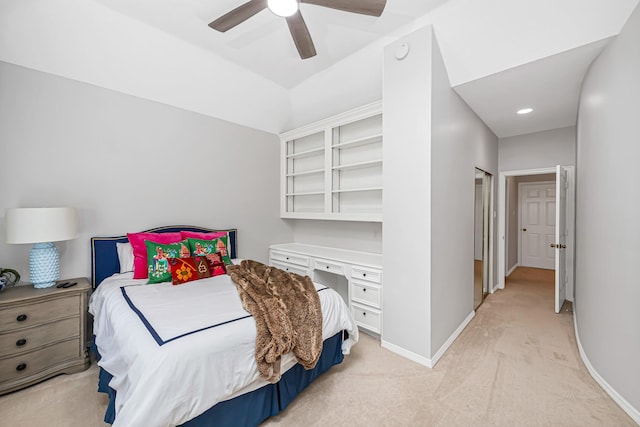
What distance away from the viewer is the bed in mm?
1275

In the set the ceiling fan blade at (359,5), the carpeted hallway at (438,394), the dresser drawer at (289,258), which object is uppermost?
the ceiling fan blade at (359,5)

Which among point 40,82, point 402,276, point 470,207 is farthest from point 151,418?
point 470,207

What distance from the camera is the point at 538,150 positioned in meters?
4.22

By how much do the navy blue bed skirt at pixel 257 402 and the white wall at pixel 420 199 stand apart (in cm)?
81

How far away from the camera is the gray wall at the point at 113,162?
7.62 ft

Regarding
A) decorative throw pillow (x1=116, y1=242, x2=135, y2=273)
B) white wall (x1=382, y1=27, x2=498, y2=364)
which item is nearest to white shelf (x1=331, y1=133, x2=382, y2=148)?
white wall (x1=382, y1=27, x2=498, y2=364)

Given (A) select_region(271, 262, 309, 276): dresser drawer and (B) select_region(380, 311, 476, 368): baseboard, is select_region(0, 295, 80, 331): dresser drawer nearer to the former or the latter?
(A) select_region(271, 262, 309, 276): dresser drawer

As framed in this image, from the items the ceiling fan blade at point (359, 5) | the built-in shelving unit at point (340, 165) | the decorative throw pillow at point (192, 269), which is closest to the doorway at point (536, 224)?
the built-in shelving unit at point (340, 165)

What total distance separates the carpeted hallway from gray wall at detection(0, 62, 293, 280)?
1146 mm

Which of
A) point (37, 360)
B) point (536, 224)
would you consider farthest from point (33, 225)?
point (536, 224)

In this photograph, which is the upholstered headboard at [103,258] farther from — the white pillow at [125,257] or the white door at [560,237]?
the white door at [560,237]

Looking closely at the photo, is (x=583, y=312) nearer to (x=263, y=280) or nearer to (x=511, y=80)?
(x=511, y=80)

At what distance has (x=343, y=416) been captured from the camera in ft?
5.90

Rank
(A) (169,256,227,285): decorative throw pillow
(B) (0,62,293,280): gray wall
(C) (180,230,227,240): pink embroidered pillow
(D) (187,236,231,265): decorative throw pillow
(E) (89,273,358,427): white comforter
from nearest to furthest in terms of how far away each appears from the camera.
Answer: (E) (89,273,358,427): white comforter, (B) (0,62,293,280): gray wall, (A) (169,256,227,285): decorative throw pillow, (D) (187,236,231,265): decorative throw pillow, (C) (180,230,227,240): pink embroidered pillow
